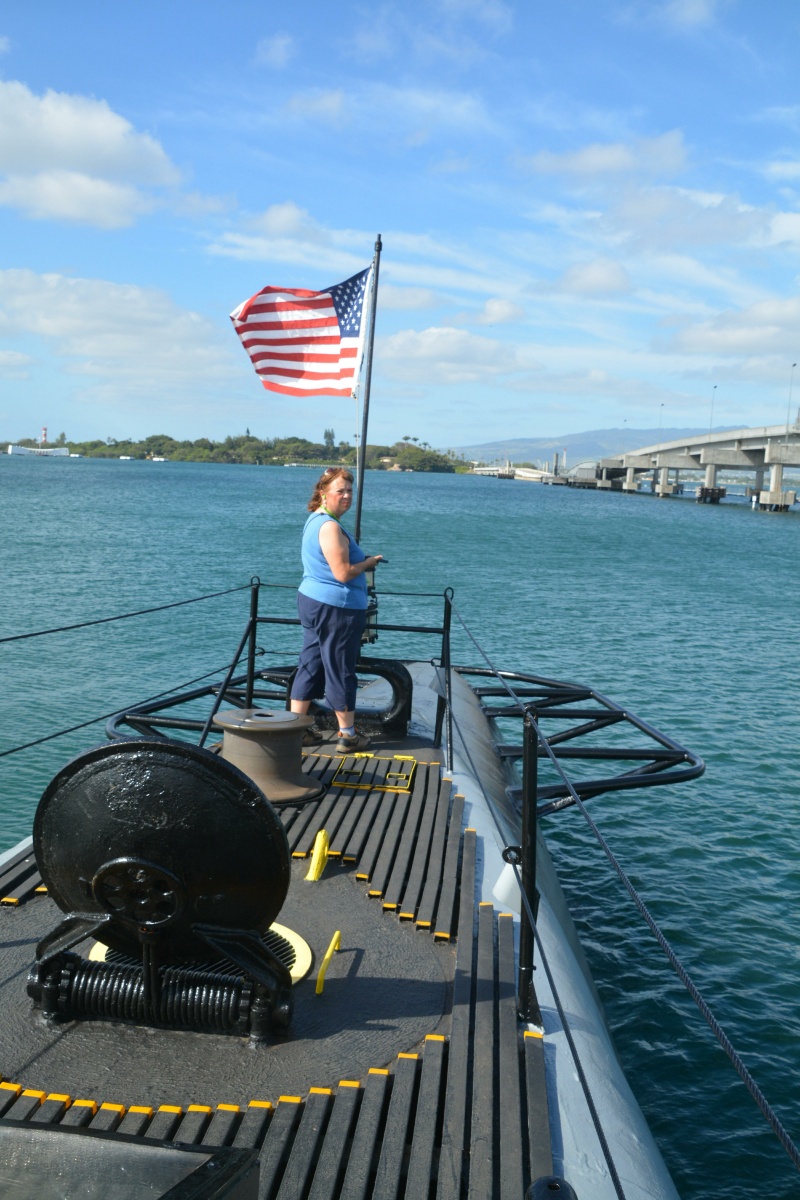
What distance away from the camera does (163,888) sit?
4.17 metres

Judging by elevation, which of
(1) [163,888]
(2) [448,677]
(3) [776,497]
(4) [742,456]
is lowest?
(1) [163,888]

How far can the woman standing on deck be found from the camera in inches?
312

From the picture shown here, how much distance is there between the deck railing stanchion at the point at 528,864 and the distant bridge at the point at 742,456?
4192 inches

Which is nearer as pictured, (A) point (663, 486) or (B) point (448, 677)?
(B) point (448, 677)

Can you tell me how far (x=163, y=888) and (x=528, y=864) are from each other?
1629 mm

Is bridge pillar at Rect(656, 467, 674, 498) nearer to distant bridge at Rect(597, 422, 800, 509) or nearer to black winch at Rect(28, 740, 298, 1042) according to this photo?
distant bridge at Rect(597, 422, 800, 509)

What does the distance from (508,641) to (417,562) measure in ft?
78.7

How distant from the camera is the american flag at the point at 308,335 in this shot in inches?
446

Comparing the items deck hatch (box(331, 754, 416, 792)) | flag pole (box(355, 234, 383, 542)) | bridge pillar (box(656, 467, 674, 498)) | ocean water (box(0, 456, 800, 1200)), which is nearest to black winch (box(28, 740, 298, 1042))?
deck hatch (box(331, 754, 416, 792))

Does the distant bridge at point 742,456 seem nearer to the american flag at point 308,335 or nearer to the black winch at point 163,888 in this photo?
the american flag at point 308,335

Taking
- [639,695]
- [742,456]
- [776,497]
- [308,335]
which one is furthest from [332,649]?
[742,456]

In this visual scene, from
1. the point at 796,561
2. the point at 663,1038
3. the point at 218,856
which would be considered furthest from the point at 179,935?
the point at 796,561

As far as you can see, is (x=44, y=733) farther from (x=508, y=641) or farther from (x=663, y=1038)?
(x=508, y=641)

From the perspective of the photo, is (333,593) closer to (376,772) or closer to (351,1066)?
(376,772)
